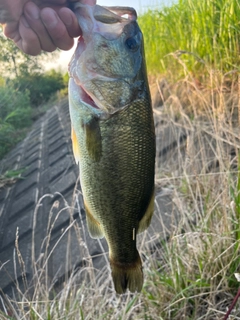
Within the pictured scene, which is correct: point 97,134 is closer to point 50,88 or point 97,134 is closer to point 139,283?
point 139,283

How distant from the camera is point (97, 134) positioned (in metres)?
1.01

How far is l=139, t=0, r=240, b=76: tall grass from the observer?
9.65ft

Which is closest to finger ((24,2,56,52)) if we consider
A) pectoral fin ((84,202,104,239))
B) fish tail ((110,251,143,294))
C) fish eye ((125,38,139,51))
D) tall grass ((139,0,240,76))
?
fish eye ((125,38,139,51))

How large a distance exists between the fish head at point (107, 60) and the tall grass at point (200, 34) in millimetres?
1153

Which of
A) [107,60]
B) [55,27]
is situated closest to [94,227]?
[107,60]

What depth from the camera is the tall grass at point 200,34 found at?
294 cm

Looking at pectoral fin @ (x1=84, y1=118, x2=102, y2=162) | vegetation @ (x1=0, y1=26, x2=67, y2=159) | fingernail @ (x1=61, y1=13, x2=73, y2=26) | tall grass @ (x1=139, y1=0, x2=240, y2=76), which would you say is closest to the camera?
pectoral fin @ (x1=84, y1=118, x2=102, y2=162)

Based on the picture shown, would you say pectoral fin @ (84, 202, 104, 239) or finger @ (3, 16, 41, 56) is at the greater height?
finger @ (3, 16, 41, 56)

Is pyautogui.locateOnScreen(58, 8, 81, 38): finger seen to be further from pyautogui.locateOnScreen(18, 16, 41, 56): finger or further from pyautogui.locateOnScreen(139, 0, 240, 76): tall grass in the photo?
pyautogui.locateOnScreen(139, 0, 240, 76): tall grass

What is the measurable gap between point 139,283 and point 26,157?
458 cm

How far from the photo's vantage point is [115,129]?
3.34 ft

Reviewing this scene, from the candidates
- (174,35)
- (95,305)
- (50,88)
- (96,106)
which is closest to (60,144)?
(174,35)

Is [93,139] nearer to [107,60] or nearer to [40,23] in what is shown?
[107,60]

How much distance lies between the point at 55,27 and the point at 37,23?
80mm
